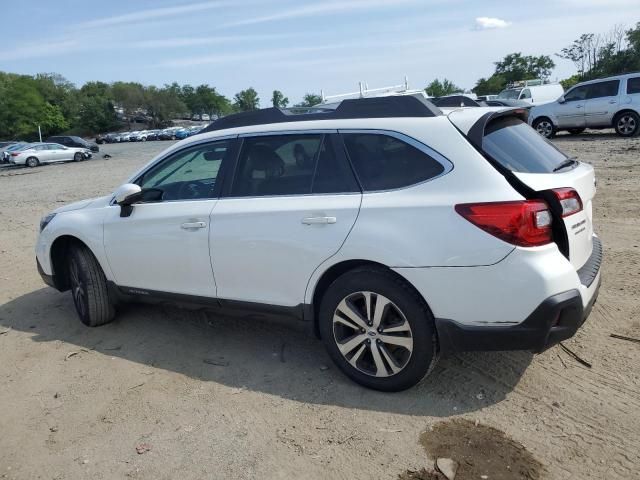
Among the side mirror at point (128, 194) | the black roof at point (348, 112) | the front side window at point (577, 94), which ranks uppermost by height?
the front side window at point (577, 94)

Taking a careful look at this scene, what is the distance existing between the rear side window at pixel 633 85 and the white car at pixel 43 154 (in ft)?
99.7

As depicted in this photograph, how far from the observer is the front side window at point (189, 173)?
4.12 metres

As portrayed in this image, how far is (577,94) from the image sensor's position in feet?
58.1

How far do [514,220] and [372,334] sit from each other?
1082 mm

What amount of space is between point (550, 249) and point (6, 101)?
98031mm

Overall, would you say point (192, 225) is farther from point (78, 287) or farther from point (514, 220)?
point (514, 220)

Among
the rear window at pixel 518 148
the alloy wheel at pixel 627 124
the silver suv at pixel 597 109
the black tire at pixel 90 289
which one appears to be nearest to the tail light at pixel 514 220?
the rear window at pixel 518 148

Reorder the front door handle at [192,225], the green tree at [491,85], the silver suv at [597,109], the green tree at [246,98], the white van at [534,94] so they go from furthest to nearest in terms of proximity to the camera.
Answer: the green tree at [246,98] < the green tree at [491,85] < the white van at [534,94] < the silver suv at [597,109] < the front door handle at [192,225]

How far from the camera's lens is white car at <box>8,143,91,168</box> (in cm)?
3200

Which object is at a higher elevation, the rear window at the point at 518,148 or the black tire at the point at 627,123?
the rear window at the point at 518,148

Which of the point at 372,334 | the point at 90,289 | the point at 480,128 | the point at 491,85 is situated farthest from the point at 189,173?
the point at 491,85

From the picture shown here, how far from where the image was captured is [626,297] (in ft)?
14.9

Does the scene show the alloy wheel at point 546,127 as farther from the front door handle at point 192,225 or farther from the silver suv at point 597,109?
the front door handle at point 192,225

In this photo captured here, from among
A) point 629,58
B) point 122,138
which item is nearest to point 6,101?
point 122,138
